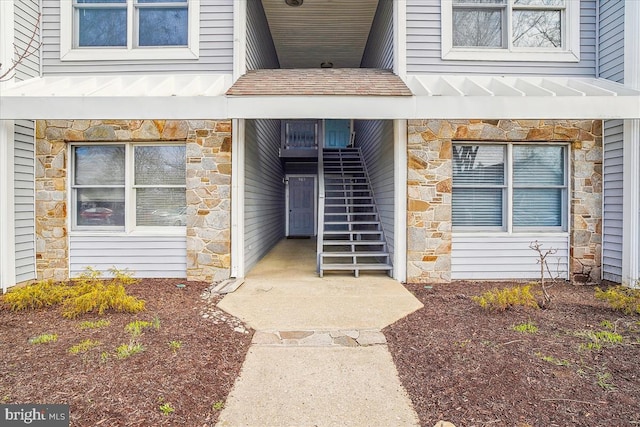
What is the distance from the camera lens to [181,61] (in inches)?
208

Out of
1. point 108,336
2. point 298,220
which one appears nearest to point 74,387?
point 108,336

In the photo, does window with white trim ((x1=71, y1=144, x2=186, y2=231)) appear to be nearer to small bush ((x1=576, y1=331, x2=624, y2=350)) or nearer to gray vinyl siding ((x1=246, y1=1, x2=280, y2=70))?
gray vinyl siding ((x1=246, y1=1, x2=280, y2=70))

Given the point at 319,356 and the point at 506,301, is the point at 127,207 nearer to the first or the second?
the point at 319,356

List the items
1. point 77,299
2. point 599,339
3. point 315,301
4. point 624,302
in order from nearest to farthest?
point 599,339
point 77,299
point 624,302
point 315,301

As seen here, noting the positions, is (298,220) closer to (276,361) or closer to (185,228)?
(185,228)

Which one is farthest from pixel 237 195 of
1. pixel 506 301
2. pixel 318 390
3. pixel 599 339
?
pixel 599 339

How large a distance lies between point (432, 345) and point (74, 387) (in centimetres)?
280

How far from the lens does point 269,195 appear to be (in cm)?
830

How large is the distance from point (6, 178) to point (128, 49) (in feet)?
8.43

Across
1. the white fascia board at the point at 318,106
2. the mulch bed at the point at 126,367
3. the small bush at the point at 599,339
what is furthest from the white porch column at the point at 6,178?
the small bush at the point at 599,339

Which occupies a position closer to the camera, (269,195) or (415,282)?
(415,282)

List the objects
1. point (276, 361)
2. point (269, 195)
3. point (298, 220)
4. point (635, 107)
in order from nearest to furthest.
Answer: point (276, 361), point (635, 107), point (269, 195), point (298, 220)

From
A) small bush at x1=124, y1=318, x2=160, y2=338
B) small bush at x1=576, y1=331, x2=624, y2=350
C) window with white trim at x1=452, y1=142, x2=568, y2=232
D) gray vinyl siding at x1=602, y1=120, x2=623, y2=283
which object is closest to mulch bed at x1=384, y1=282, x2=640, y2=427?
small bush at x1=576, y1=331, x2=624, y2=350

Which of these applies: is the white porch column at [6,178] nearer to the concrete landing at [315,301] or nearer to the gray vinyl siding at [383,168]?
the concrete landing at [315,301]
